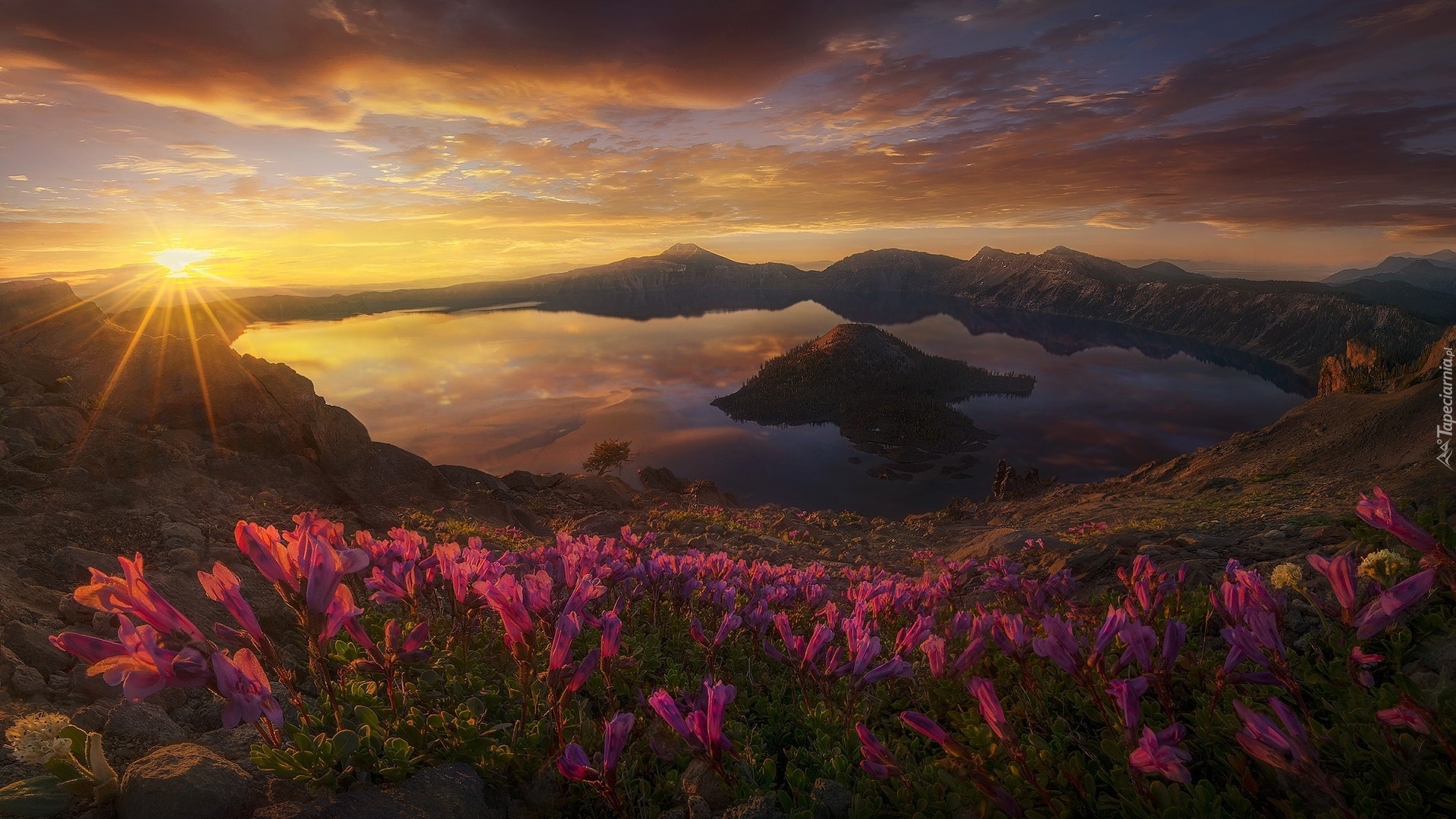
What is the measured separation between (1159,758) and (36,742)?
453 cm

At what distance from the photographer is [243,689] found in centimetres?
233

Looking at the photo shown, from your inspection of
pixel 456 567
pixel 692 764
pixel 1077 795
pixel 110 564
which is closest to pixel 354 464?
pixel 110 564

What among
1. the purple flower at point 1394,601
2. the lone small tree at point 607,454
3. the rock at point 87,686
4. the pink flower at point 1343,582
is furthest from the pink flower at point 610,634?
the lone small tree at point 607,454

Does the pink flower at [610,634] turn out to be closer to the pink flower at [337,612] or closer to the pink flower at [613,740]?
the pink flower at [613,740]

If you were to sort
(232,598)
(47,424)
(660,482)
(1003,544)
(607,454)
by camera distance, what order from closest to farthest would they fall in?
(232,598) < (47,424) < (1003,544) < (660,482) < (607,454)

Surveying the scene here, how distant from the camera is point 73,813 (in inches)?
94.2

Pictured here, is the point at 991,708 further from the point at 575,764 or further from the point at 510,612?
the point at 510,612

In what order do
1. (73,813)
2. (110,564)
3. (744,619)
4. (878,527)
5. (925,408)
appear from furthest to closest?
1. (925,408)
2. (878,527)
3. (110,564)
4. (744,619)
5. (73,813)

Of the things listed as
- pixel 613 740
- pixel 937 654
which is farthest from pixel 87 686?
pixel 937 654

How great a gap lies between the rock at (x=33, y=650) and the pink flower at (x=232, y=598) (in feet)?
8.46

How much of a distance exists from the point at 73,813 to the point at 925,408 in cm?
16510

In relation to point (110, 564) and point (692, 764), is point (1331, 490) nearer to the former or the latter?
point (692, 764)

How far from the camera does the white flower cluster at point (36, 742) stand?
2393mm

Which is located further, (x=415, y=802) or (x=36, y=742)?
(x=415, y=802)
